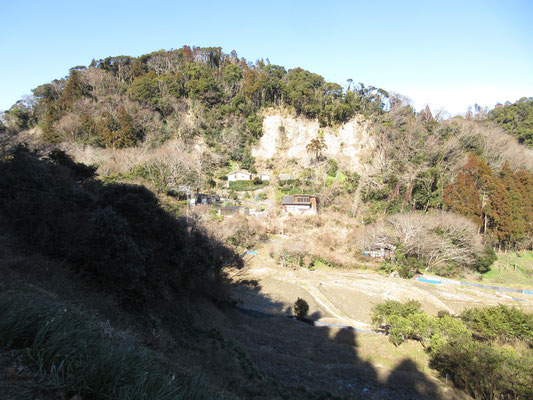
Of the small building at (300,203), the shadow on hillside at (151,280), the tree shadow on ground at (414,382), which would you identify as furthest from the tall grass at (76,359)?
the small building at (300,203)

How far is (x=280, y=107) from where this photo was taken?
49031mm

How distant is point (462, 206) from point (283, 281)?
68.5 ft

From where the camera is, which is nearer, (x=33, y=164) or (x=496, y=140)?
(x=33, y=164)

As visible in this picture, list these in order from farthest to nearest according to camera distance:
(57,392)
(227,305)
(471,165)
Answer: (471,165), (227,305), (57,392)

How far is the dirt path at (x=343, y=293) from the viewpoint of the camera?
1692 centimetres

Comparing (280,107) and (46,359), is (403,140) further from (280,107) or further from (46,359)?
(46,359)

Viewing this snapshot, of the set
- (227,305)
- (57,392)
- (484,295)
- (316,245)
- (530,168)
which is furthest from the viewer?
(530,168)

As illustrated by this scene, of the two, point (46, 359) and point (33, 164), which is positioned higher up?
point (33, 164)

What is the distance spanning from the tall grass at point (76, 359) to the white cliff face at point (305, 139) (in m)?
43.4

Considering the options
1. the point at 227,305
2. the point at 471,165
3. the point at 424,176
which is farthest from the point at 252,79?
the point at 227,305

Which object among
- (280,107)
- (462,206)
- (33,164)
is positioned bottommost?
(462,206)

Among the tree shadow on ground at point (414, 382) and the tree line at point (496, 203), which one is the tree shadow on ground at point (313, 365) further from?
the tree line at point (496, 203)

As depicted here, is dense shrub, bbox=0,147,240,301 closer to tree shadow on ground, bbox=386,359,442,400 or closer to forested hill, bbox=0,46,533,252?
tree shadow on ground, bbox=386,359,442,400

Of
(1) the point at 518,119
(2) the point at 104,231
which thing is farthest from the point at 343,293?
(1) the point at 518,119
